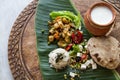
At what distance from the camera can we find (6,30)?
333cm

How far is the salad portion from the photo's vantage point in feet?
8.98

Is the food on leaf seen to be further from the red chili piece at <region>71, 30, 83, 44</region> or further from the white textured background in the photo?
the white textured background

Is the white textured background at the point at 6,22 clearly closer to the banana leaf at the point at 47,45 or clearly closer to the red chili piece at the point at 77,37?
the banana leaf at the point at 47,45

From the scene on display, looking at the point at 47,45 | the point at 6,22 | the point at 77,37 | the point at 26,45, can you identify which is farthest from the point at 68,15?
the point at 6,22

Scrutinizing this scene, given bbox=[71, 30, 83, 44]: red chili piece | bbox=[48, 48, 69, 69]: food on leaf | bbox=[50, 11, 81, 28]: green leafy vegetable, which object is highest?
bbox=[50, 11, 81, 28]: green leafy vegetable

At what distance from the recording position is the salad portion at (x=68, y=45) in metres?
2.74

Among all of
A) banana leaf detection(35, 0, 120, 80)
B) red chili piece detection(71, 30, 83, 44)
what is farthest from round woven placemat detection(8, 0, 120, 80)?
red chili piece detection(71, 30, 83, 44)

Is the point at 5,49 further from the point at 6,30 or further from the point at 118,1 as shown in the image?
the point at 118,1

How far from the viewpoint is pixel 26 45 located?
292cm

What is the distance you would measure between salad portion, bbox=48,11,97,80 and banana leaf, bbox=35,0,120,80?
0.03 metres

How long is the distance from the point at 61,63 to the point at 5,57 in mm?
673

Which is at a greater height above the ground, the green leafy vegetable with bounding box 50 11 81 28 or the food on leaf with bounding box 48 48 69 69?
the green leafy vegetable with bounding box 50 11 81 28

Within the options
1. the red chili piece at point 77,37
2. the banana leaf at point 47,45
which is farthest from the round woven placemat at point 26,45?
the red chili piece at point 77,37

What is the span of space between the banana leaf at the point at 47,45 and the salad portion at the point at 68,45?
34mm
